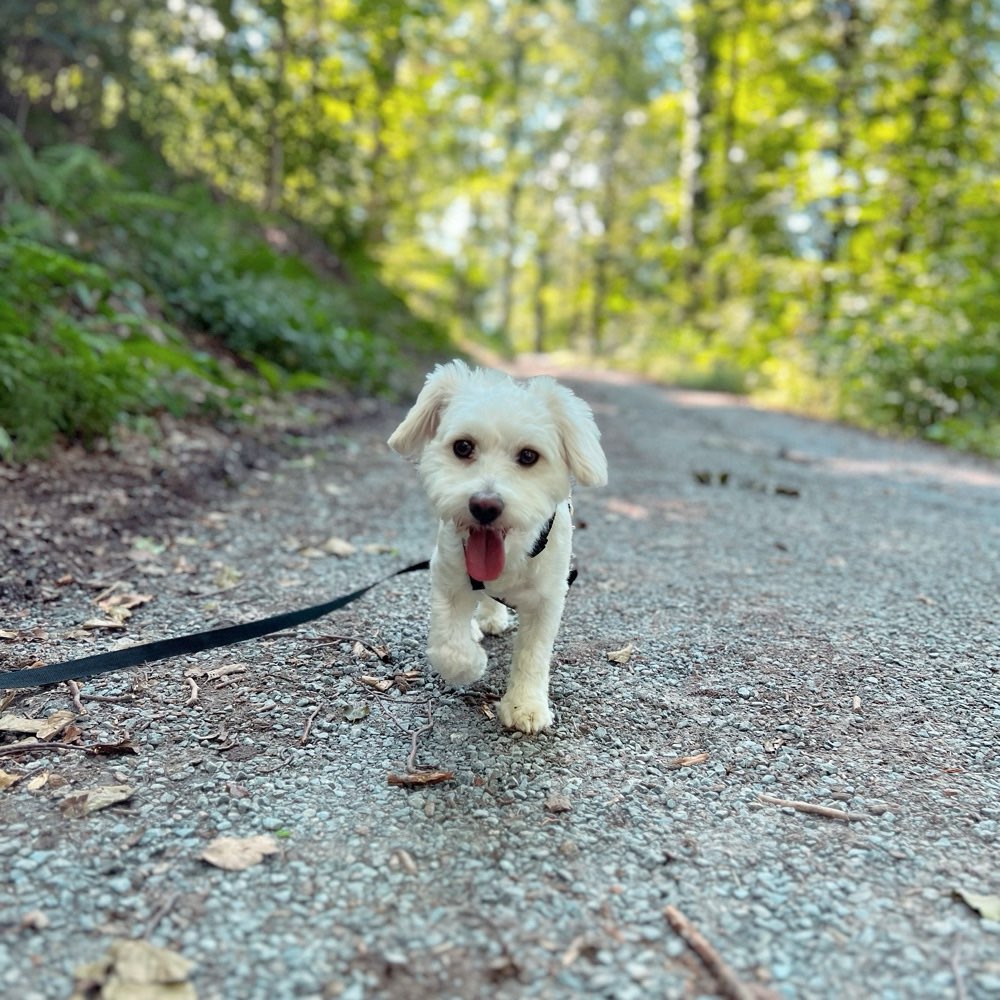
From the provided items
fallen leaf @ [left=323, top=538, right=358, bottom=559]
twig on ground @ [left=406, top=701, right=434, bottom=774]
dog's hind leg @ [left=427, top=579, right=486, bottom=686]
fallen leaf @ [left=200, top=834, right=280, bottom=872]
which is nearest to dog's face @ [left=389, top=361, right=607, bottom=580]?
dog's hind leg @ [left=427, top=579, right=486, bottom=686]

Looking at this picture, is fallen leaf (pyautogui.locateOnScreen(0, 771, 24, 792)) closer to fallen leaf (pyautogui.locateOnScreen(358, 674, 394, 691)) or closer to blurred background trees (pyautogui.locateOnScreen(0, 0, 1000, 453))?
fallen leaf (pyautogui.locateOnScreen(358, 674, 394, 691))

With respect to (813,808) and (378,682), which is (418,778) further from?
(813,808)

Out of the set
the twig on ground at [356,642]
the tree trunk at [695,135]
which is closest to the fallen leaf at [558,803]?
the twig on ground at [356,642]

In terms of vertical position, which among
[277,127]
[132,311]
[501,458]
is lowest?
[501,458]

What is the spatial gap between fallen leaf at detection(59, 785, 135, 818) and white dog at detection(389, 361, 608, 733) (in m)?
1.05

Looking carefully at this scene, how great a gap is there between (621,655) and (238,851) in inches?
72.9

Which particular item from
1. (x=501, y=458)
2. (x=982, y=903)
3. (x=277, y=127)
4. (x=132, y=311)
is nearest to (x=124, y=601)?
(x=501, y=458)

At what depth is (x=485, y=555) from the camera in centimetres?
275

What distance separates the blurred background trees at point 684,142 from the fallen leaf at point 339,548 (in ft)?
14.5

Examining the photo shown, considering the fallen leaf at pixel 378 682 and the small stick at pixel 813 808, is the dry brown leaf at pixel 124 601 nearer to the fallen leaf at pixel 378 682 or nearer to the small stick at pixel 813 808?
the fallen leaf at pixel 378 682

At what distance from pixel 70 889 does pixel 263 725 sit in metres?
0.91

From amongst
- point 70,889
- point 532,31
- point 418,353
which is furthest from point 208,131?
point 532,31

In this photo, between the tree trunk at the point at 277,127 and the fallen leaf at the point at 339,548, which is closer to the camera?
the fallen leaf at the point at 339,548

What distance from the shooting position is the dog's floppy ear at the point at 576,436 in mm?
2883
